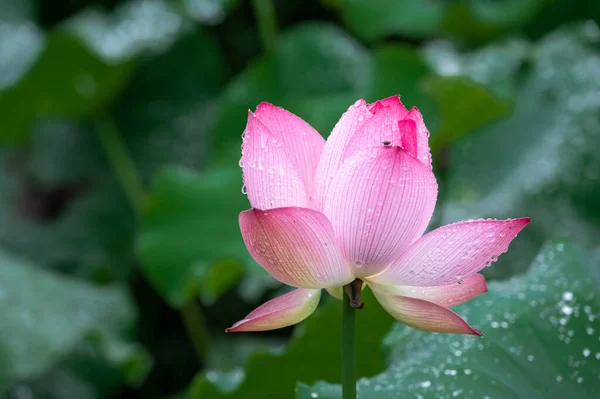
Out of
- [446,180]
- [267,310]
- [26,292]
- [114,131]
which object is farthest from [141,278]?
[267,310]

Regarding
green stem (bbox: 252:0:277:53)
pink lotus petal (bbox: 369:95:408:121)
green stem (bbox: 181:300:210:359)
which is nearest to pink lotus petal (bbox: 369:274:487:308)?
pink lotus petal (bbox: 369:95:408:121)

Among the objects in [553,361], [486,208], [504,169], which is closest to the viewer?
[553,361]

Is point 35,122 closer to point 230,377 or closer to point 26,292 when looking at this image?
point 26,292

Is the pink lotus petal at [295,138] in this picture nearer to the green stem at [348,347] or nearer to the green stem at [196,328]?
the green stem at [348,347]

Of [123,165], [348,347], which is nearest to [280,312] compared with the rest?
[348,347]

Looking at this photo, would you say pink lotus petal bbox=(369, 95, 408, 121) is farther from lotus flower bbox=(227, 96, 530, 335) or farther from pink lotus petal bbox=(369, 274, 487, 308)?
pink lotus petal bbox=(369, 274, 487, 308)

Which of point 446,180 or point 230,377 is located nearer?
point 230,377

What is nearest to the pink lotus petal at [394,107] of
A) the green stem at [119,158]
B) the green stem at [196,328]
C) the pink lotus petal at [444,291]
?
the pink lotus petal at [444,291]
